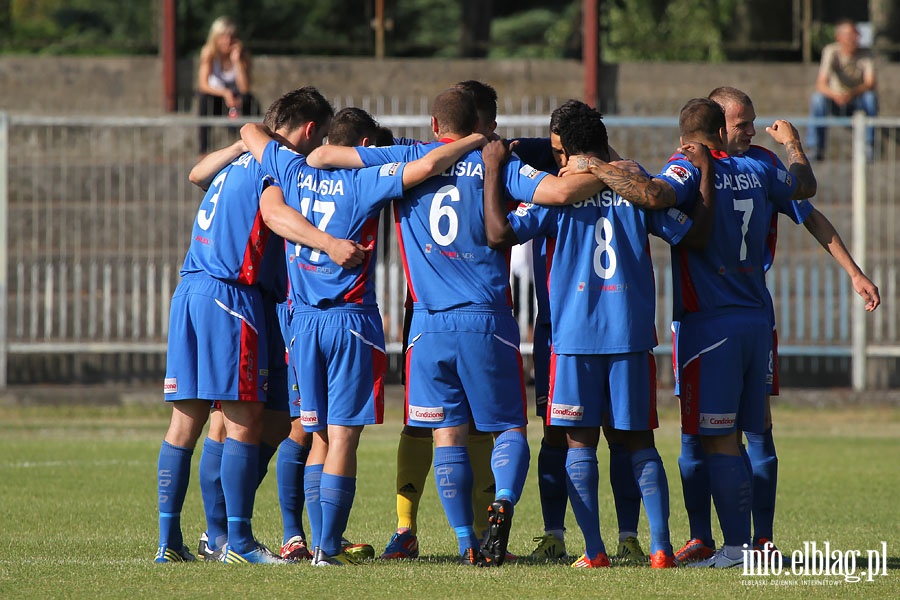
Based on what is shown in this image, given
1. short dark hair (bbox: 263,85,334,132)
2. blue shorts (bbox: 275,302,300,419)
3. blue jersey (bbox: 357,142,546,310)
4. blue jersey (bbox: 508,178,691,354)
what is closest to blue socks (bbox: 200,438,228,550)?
blue shorts (bbox: 275,302,300,419)

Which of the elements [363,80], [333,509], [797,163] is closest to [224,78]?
[363,80]

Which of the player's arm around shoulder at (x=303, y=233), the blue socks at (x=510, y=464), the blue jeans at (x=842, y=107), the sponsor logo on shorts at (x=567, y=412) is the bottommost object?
the blue socks at (x=510, y=464)

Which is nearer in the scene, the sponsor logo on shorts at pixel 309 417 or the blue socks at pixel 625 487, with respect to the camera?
the sponsor logo on shorts at pixel 309 417

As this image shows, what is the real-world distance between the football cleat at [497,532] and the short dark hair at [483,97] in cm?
205

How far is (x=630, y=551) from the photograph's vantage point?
6.79 metres

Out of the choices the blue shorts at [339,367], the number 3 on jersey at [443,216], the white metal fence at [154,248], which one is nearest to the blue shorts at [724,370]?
the number 3 on jersey at [443,216]

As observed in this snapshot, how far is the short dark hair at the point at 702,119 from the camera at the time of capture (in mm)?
6730

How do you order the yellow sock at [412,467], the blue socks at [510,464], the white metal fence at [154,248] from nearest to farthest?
the blue socks at [510,464], the yellow sock at [412,467], the white metal fence at [154,248]

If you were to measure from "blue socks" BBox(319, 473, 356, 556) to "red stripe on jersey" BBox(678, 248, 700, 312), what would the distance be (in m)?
1.89

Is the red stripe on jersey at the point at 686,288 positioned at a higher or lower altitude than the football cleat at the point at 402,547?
higher

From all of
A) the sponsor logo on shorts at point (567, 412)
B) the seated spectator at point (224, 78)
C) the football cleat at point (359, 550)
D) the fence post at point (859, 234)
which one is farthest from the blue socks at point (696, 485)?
the seated spectator at point (224, 78)

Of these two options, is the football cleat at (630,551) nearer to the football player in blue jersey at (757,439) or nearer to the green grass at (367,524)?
the football player in blue jersey at (757,439)

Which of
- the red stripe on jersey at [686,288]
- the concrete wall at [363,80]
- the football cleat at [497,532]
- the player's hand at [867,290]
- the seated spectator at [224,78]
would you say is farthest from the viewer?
the concrete wall at [363,80]

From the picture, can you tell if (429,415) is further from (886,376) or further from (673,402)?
(886,376)
